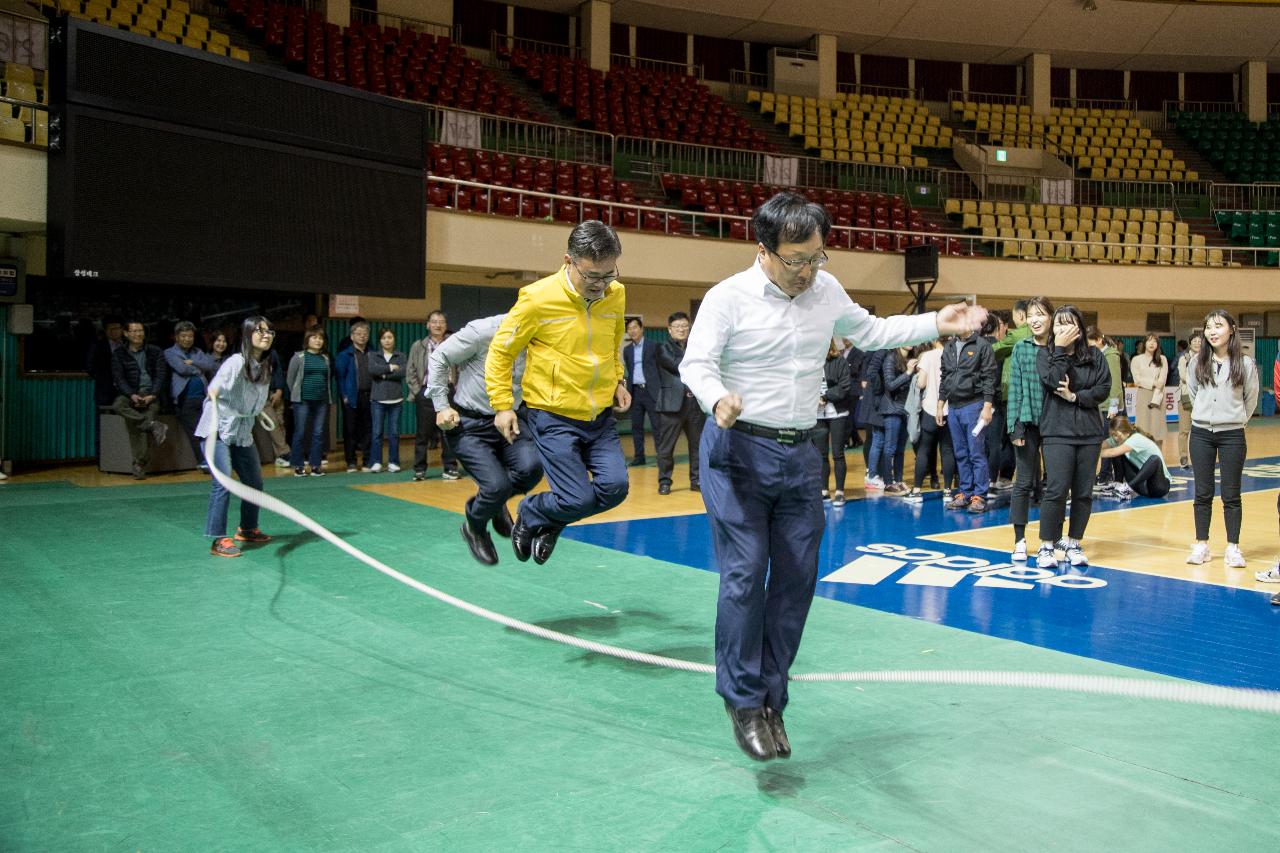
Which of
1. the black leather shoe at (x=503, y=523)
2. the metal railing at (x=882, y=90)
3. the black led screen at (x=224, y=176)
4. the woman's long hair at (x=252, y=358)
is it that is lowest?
the black leather shoe at (x=503, y=523)

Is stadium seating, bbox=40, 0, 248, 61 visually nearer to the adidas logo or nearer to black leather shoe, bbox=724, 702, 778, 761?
the adidas logo

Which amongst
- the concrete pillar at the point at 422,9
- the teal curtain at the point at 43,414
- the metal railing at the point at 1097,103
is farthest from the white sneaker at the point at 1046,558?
the metal railing at the point at 1097,103

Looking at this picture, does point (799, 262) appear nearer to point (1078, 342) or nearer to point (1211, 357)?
point (1078, 342)

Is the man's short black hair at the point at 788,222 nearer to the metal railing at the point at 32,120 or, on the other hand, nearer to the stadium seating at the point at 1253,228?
the metal railing at the point at 32,120

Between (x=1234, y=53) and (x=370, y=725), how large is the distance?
1377 inches

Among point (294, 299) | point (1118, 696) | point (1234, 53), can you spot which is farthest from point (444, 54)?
point (1234, 53)

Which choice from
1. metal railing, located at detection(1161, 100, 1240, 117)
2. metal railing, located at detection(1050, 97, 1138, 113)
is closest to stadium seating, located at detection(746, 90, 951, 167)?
metal railing, located at detection(1050, 97, 1138, 113)

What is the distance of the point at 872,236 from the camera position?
22219 millimetres

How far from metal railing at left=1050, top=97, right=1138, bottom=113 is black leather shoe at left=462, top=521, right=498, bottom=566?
1203 inches

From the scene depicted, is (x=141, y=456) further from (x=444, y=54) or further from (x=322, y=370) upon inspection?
(x=444, y=54)

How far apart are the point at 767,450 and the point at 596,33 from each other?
80.6 feet

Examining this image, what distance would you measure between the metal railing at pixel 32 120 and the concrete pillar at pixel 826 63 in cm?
2149

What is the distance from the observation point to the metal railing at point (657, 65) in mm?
27594

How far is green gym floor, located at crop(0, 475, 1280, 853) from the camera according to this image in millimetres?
3230
